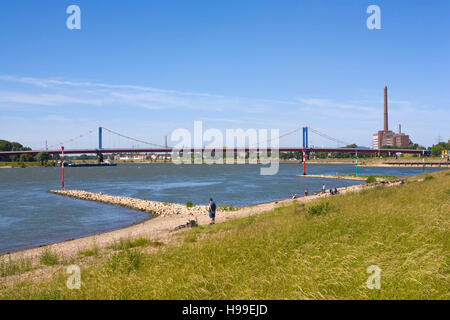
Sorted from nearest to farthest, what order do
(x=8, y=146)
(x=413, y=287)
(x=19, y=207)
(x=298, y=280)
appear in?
(x=413, y=287), (x=298, y=280), (x=19, y=207), (x=8, y=146)

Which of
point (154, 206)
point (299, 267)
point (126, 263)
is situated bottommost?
point (154, 206)

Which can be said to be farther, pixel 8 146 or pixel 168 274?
pixel 8 146

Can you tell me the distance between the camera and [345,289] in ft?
16.6

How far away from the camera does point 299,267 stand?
590cm

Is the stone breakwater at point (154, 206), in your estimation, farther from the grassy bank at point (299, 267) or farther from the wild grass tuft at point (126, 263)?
the grassy bank at point (299, 267)

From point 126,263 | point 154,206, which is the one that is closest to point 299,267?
point 126,263

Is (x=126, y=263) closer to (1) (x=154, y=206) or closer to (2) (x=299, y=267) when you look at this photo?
(2) (x=299, y=267)

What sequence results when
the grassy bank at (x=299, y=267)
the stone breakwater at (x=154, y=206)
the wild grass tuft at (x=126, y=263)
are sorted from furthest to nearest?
the stone breakwater at (x=154, y=206) < the wild grass tuft at (x=126, y=263) < the grassy bank at (x=299, y=267)

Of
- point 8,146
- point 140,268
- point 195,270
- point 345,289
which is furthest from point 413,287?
point 8,146

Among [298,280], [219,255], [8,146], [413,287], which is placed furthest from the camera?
[8,146]

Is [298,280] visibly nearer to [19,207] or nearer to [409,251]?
[409,251]

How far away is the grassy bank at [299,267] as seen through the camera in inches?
200

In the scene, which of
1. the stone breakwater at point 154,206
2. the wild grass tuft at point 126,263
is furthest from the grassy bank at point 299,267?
the stone breakwater at point 154,206

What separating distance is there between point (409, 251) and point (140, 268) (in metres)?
5.71
